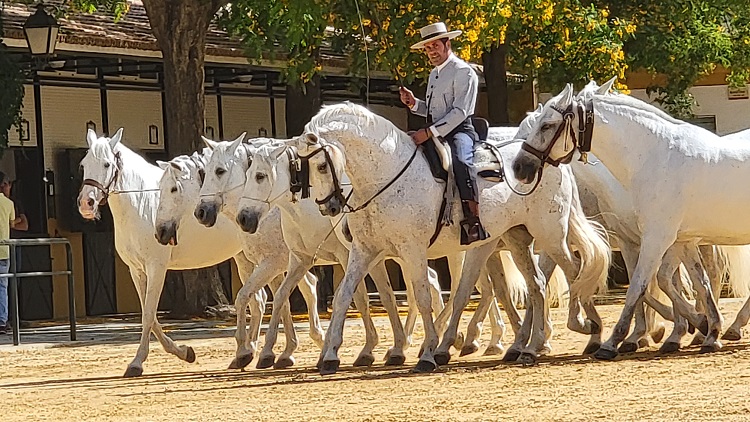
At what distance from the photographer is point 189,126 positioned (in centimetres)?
2325

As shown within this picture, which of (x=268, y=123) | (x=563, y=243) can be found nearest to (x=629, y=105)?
(x=563, y=243)

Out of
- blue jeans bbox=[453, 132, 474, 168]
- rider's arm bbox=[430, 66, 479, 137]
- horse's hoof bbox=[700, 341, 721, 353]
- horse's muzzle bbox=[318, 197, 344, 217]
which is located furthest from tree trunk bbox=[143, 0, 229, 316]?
horse's hoof bbox=[700, 341, 721, 353]

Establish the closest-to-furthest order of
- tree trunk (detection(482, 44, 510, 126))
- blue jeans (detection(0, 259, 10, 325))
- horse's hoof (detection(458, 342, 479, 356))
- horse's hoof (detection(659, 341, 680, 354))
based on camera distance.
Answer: horse's hoof (detection(659, 341, 680, 354)) → horse's hoof (detection(458, 342, 479, 356)) → blue jeans (detection(0, 259, 10, 325)) → tree trunk (detection(482, 44, 510, 126))

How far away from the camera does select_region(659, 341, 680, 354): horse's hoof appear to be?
14922mm

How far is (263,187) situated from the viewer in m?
14.4

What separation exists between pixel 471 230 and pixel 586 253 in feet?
5.29

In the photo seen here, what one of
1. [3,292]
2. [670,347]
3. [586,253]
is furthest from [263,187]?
[3,292]

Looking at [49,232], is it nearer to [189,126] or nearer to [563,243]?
[189,126]

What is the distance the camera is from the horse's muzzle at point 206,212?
14.7 m

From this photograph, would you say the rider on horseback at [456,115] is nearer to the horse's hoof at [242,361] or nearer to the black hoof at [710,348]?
the black hoof at [710,348]

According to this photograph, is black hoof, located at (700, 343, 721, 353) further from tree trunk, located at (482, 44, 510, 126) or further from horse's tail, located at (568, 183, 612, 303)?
tree trunk, located at (482, 44, 510, 126)

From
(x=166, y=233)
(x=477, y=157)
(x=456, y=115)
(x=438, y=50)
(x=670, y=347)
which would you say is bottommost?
(x=670, y=347)

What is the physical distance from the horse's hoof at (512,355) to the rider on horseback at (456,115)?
1.13 metres

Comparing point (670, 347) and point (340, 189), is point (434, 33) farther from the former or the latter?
point (670, 347)
